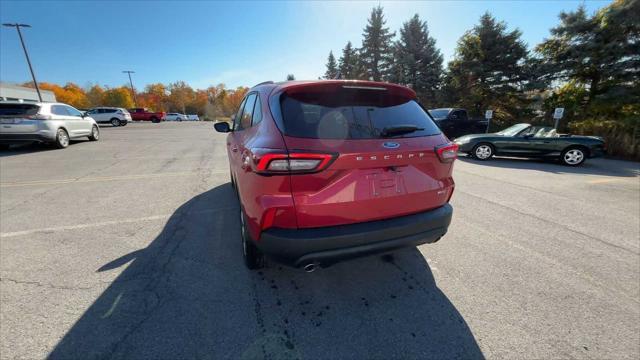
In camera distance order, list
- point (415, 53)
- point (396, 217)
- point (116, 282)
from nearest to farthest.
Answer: point (396, 217), point (116, 282), point (415, 53)

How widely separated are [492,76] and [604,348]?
929 inches

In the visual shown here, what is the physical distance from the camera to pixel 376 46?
36.4 meters

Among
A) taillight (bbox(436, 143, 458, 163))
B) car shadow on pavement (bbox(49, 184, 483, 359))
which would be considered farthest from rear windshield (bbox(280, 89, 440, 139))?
car shadow on pavement (bbox(49, 184, 483, 359))

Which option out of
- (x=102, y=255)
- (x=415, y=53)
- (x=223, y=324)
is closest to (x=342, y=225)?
(x=223, y=324)

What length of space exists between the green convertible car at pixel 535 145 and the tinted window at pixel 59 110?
14591mm

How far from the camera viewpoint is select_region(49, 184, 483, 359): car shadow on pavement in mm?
1737

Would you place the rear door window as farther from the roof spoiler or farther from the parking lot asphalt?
the roof spoiler

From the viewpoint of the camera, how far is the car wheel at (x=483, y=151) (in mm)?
8742

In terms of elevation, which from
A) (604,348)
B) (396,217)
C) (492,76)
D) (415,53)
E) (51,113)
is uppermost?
(415,53)

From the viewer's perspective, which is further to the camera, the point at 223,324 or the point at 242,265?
the point at 242,265

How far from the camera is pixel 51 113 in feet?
29.0

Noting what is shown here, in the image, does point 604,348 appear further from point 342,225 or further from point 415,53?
point 415,53

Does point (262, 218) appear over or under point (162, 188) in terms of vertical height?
over

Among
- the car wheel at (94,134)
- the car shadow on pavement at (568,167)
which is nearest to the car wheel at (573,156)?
the car shadow on pavement at (568,167)
